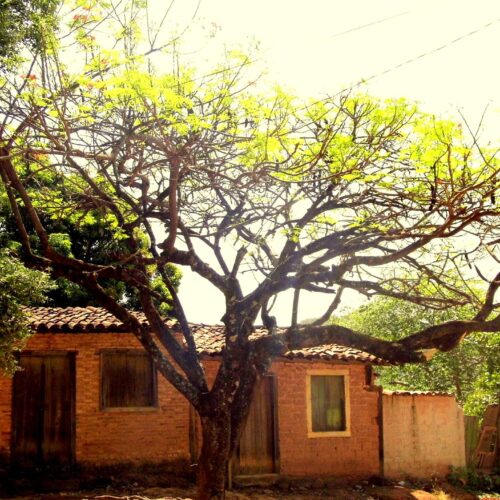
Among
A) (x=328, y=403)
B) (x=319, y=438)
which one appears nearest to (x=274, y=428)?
(x=319, y=438)

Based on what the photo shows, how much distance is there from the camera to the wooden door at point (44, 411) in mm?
14805

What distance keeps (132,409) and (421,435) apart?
7138 mm

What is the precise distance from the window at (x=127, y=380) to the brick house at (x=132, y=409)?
0.02 m

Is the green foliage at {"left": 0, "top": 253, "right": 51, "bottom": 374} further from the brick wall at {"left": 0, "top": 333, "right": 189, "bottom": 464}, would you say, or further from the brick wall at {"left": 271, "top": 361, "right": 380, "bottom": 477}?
the brick wall at {"left": 271, "top": 361, "right": 380, "bottom": 477}

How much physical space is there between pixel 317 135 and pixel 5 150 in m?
3.79

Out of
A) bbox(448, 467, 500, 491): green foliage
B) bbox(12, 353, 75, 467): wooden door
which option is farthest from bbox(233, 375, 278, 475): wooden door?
bbox(448, 467, 500, 491): green foliage

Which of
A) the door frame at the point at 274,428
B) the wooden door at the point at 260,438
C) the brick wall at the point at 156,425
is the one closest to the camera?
the brick wall at the point at 156,425

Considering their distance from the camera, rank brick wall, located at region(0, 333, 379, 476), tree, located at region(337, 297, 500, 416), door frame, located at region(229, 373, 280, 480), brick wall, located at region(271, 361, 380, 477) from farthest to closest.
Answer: tree, located at region(337, 297, 500, 416) → brick wall, located at region(271, 361, 380, 477) → door frame, located at region(229, 373, 280, 480) → brick wall, located at region(0, 333, 379, 476)

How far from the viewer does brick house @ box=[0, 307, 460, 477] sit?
14.9 meters

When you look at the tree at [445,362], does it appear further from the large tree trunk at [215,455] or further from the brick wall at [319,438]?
the large tree trunk at [215,455]

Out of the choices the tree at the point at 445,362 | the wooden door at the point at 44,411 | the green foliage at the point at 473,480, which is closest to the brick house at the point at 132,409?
the wooden door at the point at 44,411

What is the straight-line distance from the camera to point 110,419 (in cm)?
1513

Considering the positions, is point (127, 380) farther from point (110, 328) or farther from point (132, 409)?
point (110, 328)

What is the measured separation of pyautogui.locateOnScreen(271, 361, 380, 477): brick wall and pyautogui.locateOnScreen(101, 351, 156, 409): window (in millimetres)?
2751
